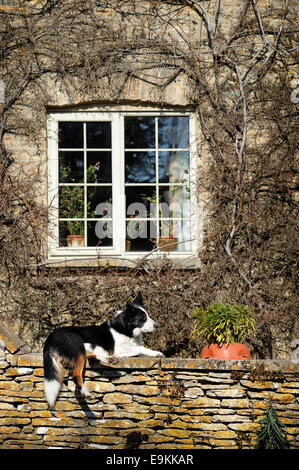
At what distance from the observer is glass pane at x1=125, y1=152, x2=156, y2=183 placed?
259 inches

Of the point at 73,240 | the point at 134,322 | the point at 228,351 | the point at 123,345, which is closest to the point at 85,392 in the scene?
the point at 123,345

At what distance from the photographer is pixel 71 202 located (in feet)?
21.2

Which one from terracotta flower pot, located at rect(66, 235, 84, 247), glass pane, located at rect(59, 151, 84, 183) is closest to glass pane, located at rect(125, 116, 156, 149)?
glass pane, located at rect(59, 151, 84, 183)

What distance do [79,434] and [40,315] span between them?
73.7 inches

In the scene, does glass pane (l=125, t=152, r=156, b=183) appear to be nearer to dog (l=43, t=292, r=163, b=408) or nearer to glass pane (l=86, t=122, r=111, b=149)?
glass pane (l=86, t=122, r=111, b=149)

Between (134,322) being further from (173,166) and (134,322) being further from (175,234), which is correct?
(173,166)

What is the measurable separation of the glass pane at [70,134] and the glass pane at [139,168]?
0.66m

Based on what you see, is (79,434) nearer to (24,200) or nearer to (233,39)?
(24,200)

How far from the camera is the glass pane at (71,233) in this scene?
21.0 feet

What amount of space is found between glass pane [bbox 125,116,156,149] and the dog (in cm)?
232

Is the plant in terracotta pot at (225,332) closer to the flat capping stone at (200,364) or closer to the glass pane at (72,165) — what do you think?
the flat capping stone at (200,364)

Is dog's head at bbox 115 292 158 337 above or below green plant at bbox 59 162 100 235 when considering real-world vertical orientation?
below

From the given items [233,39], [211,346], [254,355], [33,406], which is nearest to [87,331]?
[33,406]

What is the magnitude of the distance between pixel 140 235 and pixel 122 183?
2.30ft
